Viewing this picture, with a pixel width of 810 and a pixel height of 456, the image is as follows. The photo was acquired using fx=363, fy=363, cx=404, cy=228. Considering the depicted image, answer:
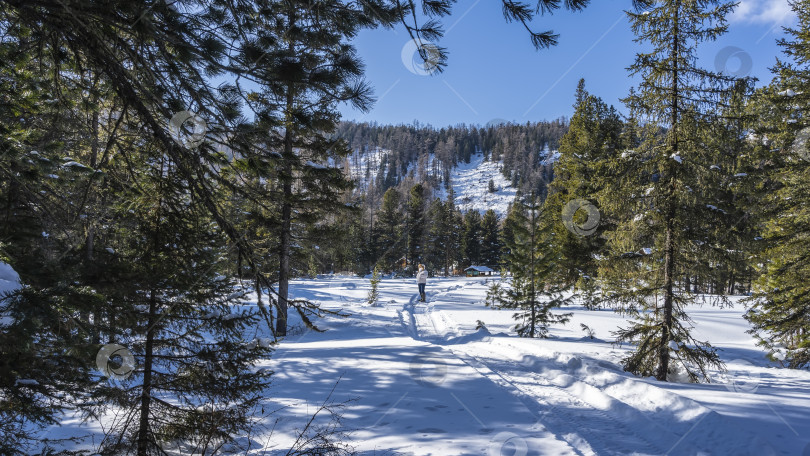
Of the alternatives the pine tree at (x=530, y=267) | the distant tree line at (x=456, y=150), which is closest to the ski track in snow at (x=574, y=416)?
the pine tree at (x=530, y=267)

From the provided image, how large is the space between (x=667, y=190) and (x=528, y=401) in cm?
545

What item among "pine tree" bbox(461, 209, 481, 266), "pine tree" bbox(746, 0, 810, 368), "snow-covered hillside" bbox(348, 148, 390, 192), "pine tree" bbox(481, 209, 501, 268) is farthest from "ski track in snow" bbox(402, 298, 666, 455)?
"snow-covered hillside" bbox(348, 148, 390, 192)

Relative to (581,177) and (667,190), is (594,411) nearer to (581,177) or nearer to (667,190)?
(667,190)

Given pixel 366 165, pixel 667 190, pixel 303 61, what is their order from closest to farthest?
pixel 303 61 < pixel 667 190 < pixel 366 165

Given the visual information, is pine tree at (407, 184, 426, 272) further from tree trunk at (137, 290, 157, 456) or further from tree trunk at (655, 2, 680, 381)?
tree trunk at (137, 290, 157, 456)

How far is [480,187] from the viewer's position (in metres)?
135

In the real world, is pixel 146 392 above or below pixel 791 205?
below

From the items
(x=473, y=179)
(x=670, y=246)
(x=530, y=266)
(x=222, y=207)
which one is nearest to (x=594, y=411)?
(x=670, y=246)

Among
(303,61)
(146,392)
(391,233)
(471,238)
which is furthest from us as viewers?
(471,238)

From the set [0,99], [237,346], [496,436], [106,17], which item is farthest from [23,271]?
[496,436]

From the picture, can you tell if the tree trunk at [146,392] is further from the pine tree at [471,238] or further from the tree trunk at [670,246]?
the pine tree at [471,238]

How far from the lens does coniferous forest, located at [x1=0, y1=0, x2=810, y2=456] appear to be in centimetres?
263

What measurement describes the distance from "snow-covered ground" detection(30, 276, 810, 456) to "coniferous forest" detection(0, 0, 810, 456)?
54 centimetres

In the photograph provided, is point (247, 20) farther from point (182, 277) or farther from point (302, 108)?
point (182, 277)
